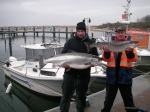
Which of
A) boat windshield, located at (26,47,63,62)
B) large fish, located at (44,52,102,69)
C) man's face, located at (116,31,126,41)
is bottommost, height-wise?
boat windshield, located at (26,47,63,62)

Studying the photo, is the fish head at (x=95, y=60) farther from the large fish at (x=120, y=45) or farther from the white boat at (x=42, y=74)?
the white boat at (x=42, y=74)

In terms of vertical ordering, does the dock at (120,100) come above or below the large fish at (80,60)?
below

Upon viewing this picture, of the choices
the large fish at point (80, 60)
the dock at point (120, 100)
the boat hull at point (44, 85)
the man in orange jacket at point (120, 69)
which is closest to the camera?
the man in orange jacket at point (120, 69)

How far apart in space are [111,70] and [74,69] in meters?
0.81

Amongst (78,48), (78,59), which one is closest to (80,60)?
(78,59)

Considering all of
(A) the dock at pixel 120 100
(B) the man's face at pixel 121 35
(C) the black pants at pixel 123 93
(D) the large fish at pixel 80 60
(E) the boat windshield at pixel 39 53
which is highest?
(B) the man's face at pixel 121 35

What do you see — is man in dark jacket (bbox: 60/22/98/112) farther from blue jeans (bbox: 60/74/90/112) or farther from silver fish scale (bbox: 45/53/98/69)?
silver fish scale (bbox: 45/53/98/69)

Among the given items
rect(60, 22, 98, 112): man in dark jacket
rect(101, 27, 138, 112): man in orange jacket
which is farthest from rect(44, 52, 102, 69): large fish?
rect(101, 27, 138, 112): man in orange jacket

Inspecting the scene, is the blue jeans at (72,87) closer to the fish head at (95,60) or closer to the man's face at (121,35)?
the fish head at (95,60)

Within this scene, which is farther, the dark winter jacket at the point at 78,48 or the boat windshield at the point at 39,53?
the boat windshield at the point at 39,53

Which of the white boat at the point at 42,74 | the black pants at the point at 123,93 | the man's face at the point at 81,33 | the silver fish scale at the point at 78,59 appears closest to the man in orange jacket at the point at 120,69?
the black pants at the point at 123,93

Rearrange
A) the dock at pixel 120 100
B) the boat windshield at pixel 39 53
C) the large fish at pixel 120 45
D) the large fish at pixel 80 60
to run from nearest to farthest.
Answer: the large fish at pixel 120 45
the large fish at pixel 80 60
the dock at pixel 120 100
the boat windshield at pixel 39 53

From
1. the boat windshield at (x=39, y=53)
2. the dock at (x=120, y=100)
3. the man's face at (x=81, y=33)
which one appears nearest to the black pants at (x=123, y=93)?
the dock at (x=120, y=100)

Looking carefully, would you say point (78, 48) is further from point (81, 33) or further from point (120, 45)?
point (120, 45)
